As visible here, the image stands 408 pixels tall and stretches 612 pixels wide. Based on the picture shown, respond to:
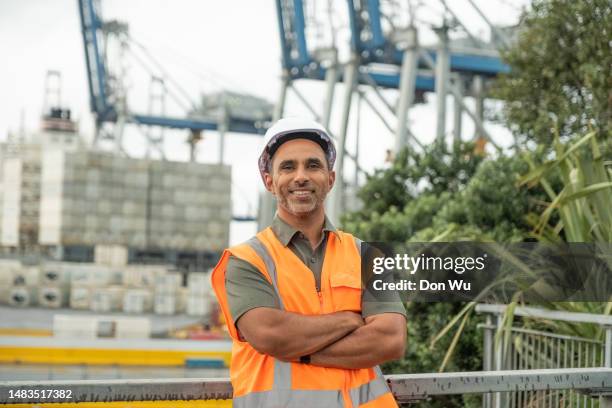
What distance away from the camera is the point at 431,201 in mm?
10039

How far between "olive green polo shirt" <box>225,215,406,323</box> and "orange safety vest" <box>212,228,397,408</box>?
0.02 meters

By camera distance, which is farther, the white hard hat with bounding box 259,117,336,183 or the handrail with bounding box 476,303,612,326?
the handrail with bounding box 476,303,612,326

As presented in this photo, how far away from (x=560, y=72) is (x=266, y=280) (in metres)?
10.3

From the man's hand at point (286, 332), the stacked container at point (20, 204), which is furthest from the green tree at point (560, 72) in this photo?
the stacked container at point (20, 204)

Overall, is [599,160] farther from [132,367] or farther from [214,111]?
[214,111]

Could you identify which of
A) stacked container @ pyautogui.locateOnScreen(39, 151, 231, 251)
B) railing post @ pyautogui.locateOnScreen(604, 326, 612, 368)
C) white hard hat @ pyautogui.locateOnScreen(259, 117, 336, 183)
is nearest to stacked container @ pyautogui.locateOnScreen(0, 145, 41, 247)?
stacked container @ pyautogui.locateOnScreen(39, 151, 231, 251)

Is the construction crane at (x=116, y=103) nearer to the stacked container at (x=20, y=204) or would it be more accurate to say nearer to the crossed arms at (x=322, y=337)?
the stacked container at (x=20, y=204)

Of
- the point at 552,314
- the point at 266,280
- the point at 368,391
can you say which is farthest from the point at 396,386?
the point at 552,314

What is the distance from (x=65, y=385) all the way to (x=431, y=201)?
8122 millimetres

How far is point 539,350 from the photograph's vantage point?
181 inches

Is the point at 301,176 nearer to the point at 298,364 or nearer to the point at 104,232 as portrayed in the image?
the point at 298,364

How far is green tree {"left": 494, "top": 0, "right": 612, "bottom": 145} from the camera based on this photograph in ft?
34.2

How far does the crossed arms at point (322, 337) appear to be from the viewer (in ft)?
6.77

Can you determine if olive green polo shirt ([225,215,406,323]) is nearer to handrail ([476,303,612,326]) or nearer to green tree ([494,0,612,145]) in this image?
handrail ([476,303,612,326])
